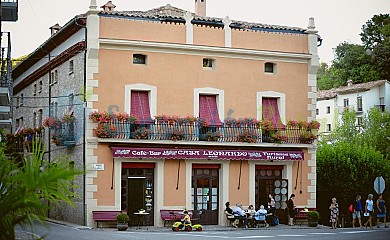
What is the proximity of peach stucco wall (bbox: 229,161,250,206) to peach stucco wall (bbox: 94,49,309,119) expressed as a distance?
233 centimetres

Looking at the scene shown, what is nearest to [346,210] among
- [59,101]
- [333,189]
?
[333,189]

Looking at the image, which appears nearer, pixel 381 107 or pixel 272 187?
pixel 272 187

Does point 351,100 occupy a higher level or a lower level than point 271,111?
higher

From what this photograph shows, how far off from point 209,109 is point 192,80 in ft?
5.01

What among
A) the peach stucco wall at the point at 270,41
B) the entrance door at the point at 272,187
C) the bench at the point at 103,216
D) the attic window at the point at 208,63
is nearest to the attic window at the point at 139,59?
the attic window at the point at 208,63

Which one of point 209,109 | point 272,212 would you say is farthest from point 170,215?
point 209,109

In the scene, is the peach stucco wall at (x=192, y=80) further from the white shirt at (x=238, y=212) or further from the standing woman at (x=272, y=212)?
the white shirt at (x=238, y=212)

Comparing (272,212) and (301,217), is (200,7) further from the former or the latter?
(301,217)

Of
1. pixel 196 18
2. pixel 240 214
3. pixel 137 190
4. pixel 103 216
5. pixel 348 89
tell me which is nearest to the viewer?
pixel 103 216

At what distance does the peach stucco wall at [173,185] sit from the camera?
35469 millimetres

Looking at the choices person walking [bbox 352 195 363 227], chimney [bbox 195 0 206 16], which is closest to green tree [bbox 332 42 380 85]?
chimney [bbox 195 0 206 16]

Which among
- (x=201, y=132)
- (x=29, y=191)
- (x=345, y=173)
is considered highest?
(x=201, y=132)

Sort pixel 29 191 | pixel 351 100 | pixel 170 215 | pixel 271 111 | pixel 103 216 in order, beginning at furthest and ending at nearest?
pixel 351 100 < pixel 271 111 < pixel 170 215 < pixel 103 216 < pixel 29 191

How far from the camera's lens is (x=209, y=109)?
36969 mm
